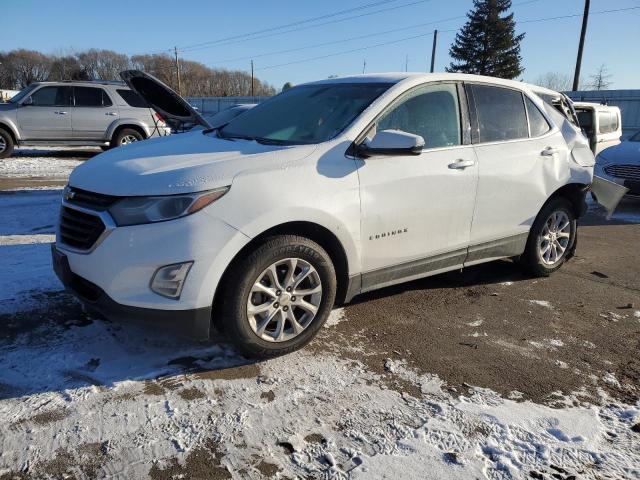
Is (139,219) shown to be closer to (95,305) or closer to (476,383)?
(95,305)

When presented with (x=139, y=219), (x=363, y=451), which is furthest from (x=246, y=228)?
(x=363, y=451)

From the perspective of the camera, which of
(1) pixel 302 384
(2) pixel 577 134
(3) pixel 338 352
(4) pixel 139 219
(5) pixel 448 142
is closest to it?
(4) pixel 139 219

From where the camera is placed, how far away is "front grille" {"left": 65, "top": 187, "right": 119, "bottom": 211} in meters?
2.84

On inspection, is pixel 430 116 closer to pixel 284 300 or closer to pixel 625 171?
pixel 284 300


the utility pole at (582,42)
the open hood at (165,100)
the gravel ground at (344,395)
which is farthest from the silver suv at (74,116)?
the utility pole at (582,42)

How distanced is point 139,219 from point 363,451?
164 centimetres

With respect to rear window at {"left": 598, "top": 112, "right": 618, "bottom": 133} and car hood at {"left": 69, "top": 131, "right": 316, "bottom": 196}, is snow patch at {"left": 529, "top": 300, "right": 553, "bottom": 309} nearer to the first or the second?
car hood at {"left": 69, "top": 131, "right": 316, "bottom": 196}

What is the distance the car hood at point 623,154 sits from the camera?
29.0ft

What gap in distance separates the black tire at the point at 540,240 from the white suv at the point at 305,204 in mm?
111

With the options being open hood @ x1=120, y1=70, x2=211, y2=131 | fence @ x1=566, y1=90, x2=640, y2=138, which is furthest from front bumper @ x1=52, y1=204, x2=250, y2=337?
fence @ x1=566, y1=90, x2=640, y2=138

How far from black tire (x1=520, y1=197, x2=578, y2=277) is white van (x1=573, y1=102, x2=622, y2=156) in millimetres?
5521

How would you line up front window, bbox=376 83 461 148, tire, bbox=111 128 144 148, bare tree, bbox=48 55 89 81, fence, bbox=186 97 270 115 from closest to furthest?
front window, bbox=376 83 461 148 → tire, bbox=111 128 144 148 → fence, bbox=186 97 270 115 → bare tree, bbox=48 55 89 81

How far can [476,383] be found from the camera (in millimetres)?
3004

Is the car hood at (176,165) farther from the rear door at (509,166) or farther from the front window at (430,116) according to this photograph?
the rear door at (509,166)
